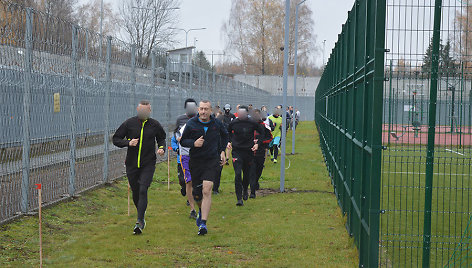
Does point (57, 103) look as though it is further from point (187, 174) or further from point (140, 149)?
point (187, 174)

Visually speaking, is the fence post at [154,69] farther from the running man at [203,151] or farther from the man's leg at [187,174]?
the running man at [203,151]

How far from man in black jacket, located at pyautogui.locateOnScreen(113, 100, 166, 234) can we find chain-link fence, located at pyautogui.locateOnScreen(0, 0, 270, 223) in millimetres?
1330

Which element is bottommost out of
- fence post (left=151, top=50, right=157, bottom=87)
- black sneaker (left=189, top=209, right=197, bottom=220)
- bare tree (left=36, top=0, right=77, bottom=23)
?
black sneaker (left=189, top=209, right=197, bottom=220)

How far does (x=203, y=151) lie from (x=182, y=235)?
128 centimetres

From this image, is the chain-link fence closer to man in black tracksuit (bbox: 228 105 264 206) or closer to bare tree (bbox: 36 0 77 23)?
man in black tracksuit (bbox: 228 105 264 206)

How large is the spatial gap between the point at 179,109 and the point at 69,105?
11.1 m

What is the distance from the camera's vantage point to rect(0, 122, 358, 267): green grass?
7699 millimetres

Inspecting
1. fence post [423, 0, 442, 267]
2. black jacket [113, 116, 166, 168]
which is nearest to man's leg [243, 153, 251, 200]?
black jacket [113, 116, 166, 168]

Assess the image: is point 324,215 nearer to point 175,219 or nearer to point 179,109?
point 175,219

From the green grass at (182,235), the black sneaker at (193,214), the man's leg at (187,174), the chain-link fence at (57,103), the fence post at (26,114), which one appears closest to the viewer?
the green grass at (182,235)

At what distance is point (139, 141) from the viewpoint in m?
9.62

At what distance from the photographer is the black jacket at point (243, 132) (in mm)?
12633

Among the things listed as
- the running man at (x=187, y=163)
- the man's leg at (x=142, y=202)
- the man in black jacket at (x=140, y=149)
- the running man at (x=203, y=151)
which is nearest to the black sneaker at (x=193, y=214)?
the running man at (x=187, y=163)

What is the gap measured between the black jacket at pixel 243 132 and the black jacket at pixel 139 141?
121 inches
